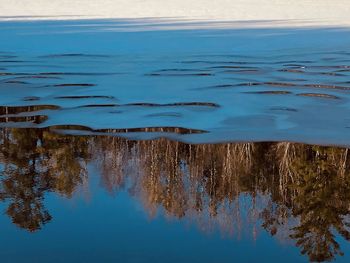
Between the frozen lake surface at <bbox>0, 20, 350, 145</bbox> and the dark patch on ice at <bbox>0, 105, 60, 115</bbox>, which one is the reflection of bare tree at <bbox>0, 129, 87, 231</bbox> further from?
the dark patch on ice at <bbox>0, 105, 60, 115</bbox>

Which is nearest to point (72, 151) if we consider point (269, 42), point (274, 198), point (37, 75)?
point (274, 198)

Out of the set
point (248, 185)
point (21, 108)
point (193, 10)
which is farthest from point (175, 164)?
point (193, 10)

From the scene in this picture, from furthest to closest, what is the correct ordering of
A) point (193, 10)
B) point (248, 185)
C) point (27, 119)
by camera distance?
point (193, 10)
point (27, 119)
point (248, 185)

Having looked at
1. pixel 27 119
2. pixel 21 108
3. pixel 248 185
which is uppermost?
pixel 21 108

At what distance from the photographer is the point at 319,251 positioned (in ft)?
11.5

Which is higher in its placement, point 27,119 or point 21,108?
point 21,108

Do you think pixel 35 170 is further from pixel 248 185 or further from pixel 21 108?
pixel 21 108

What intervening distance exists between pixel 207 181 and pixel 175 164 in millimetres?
433

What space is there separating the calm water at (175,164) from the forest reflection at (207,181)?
1 centimetres

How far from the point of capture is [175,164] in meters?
5.05

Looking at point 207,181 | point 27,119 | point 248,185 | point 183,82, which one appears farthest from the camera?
point 183,82

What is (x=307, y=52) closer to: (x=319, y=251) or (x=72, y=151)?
(x=72, y=151)

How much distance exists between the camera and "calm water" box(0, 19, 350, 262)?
3.67m

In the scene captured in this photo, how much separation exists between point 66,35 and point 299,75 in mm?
7580
